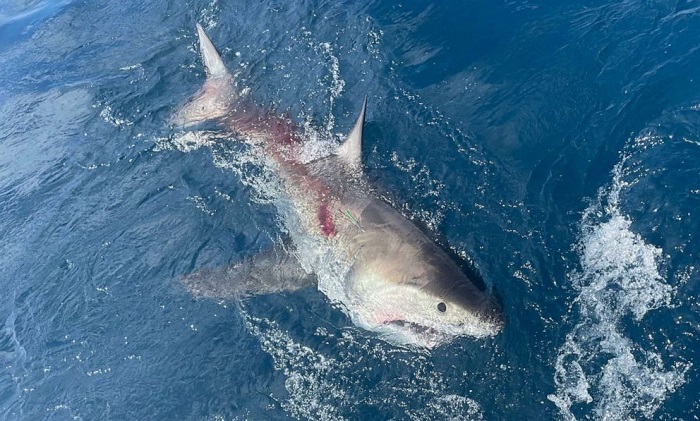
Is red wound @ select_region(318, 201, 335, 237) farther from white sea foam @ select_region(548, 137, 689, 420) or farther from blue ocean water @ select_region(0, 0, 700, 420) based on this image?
white sea foam @ select_region(548, 137, 689, 420)

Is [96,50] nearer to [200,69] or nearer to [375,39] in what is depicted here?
[200,69]

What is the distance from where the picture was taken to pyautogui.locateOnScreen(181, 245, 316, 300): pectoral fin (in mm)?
7867

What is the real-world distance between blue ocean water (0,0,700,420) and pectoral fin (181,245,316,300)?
179 mm

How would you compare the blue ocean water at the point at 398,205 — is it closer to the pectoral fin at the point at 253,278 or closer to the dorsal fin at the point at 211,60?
the pectoral fin at the point at 253,278

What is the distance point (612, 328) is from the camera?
6.61 metres

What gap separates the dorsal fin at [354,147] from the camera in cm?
852

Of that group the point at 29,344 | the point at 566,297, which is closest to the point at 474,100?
the point at 566,297

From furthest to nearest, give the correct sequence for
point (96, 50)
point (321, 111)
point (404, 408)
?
1. point (96, 50)
2. point (321, 111)
3. point (404, 408)

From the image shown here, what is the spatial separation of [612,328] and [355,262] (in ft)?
10.4

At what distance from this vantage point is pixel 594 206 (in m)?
7.80

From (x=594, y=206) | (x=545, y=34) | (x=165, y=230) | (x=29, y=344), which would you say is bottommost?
(x=29, y=344)

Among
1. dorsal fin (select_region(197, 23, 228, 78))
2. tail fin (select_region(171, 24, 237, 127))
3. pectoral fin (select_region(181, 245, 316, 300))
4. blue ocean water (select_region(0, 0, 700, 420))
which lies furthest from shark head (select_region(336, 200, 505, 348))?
dorsal fin (select_region(197, 23, 228, 78))

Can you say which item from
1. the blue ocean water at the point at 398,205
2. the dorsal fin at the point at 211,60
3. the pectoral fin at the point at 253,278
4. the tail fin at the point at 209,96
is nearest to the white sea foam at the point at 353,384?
the blue ocean water at the point at 398,205

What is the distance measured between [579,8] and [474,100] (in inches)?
121
